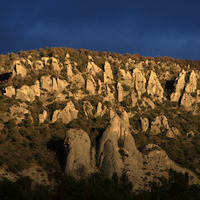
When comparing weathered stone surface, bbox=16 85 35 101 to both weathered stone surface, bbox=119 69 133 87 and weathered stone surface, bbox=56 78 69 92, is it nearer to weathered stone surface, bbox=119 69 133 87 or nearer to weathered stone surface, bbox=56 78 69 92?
weathered stone surface, bbox=56 78 69 92

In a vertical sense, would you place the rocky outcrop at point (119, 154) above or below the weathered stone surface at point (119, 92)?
below

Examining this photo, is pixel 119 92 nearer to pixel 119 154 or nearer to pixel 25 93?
pixel 25 93

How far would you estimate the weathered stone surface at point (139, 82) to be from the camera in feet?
287

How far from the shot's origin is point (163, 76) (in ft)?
327

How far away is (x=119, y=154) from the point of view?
171 ft

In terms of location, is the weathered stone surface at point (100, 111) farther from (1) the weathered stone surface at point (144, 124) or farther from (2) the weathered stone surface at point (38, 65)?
(2) the weathered stone surface at point (38, 65)

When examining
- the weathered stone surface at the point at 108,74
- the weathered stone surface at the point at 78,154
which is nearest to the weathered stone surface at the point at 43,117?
the weathered stone surface at the point at 78,154

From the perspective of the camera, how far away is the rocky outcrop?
48625 mm

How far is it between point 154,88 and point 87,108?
28.3 meters

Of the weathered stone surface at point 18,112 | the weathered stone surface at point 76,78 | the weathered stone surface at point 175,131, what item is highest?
the weathered stone surface at point 76,78

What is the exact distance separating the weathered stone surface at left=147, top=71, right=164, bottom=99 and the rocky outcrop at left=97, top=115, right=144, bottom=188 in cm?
3219

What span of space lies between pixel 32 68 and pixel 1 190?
54.4m

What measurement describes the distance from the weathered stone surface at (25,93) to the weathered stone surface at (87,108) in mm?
13406

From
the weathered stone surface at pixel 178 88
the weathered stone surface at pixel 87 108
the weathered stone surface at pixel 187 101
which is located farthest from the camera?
the weathered stone surface at pixel 178 88
